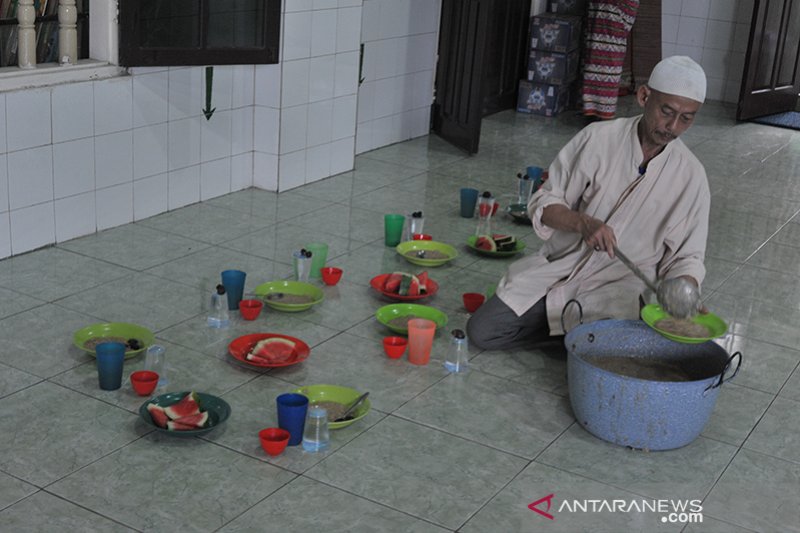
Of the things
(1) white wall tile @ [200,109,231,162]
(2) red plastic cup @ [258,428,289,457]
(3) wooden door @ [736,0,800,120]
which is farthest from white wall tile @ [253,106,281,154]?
(3) wooden door @ [736,0,800,120]

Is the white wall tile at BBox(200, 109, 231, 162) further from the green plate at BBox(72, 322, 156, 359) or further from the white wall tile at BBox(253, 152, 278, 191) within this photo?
the green plate at BBox(72, 322, 156, 359)

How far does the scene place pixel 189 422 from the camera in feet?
10.9

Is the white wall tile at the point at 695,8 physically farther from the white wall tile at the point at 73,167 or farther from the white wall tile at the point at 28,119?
the white wall tile at the point at 28,119

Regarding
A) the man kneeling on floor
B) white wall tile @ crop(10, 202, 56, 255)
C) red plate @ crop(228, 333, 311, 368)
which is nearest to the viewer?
the man kneeling on floor

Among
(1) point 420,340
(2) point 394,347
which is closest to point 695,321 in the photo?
(1) point 420,340

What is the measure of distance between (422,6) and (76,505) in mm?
5317

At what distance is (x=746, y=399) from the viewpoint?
3951 millimetres

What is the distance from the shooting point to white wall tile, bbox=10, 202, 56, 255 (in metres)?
4.77

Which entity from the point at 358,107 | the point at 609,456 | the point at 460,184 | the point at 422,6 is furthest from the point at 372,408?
the point at 422,6

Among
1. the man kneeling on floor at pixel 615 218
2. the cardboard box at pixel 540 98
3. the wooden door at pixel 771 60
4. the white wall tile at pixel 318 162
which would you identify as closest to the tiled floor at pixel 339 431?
the man kneeling on floor at pixel 615 218

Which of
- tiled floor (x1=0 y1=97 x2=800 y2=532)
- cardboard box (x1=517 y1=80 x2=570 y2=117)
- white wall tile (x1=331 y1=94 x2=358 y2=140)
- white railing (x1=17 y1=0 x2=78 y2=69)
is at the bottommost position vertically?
tiled floor (x1=0 y1=97 x2=800 y2=532)

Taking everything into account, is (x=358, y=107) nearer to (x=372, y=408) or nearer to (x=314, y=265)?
(x=314, y=265)

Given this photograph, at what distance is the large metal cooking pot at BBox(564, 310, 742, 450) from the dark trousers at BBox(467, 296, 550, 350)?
0.44m

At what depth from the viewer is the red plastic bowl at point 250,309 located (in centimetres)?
426
